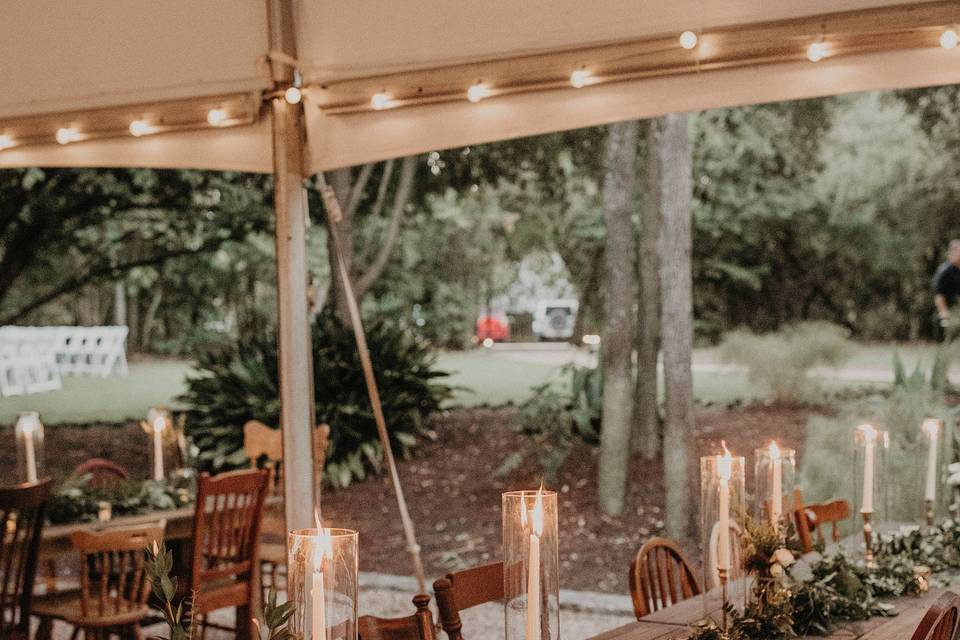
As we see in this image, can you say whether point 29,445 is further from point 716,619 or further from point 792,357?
point 792,357

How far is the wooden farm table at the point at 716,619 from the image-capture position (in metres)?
2.93

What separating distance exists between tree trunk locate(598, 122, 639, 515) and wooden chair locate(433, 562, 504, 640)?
5.98 meters

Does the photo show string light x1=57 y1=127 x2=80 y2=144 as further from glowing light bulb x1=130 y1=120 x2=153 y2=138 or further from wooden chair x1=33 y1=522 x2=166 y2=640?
wooden chair x1=33 y1=522 x2=166 y2=640

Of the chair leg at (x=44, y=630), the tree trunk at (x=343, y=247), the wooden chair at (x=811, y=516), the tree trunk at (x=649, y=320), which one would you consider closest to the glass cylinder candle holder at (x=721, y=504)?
the wooden chair at (x=811, y=516)

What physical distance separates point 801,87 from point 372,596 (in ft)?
16.3

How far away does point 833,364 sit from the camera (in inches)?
441

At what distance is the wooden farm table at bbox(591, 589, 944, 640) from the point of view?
2932 mm

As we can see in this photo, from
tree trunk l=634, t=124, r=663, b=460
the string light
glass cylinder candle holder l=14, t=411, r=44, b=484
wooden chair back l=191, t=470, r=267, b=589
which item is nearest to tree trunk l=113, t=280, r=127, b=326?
tree trunk l=634, t=124, r=663, b=460

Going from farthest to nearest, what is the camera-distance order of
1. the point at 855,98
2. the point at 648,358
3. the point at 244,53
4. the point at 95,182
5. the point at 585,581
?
the point at 855,98 → the point at 95,182 → the point at 648,358 → the point at 585,581 → the point at 244,53

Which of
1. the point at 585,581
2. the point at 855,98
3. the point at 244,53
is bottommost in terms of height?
the point at 585,581

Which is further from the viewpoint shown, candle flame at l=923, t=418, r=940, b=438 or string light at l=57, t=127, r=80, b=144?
string light at l=57, t=127, r=80, b=144

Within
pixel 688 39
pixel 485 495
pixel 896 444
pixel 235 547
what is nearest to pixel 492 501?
pixel 485 495

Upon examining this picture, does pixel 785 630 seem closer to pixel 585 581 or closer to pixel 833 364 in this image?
pixel 585 581

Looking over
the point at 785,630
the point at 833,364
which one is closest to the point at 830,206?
the point at 833,364
